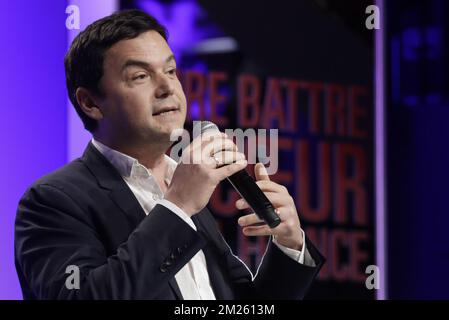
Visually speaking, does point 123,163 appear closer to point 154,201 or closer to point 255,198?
point 154,201

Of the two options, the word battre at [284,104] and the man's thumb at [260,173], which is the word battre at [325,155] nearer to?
the word battre at [284,104]

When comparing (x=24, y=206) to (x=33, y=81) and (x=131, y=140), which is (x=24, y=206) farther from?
(x=33, y=81)

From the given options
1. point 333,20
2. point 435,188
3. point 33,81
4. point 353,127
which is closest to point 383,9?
point 333,20

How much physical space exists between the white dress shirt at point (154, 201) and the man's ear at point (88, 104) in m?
0.06

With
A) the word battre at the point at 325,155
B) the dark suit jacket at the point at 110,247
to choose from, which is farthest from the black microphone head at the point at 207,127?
the word battre at the point at 325,155

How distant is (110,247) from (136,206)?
3.8 inches

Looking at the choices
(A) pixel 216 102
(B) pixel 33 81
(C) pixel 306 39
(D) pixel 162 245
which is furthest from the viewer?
(C) pixel 306 39

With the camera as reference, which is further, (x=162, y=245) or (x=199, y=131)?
(x=199, y=131)

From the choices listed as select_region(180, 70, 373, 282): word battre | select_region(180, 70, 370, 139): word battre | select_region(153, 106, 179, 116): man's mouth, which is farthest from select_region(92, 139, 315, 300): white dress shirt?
select_region(180, 70, 373, 282): word battre

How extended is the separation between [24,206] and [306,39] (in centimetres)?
227

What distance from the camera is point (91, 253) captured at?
1.22m

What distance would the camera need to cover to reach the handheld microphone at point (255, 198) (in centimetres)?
123

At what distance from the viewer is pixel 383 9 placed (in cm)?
324

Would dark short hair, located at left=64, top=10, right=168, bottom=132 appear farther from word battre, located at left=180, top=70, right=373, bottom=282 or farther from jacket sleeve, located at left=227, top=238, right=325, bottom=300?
word battre, located at left=180, top=70, right=373, bottom=282
